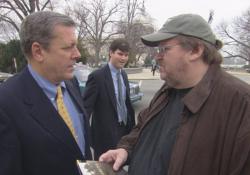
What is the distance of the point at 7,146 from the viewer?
239 centimetres

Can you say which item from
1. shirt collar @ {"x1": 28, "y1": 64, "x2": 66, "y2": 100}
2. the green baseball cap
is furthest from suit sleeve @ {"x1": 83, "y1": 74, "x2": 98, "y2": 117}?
the green baseball cap

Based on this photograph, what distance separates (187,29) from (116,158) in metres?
0.96

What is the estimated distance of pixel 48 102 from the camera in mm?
2695

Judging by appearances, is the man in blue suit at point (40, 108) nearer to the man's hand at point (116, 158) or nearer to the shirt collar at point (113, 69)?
the man's hand at point (116, 158)

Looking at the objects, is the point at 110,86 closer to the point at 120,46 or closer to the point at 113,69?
the point at 113,69

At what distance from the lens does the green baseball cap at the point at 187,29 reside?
8.07 feet

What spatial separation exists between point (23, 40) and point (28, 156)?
29.0 inches

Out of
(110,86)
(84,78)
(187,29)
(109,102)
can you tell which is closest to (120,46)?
(110,86)

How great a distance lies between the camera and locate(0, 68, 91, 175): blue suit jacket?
2412 millimetres

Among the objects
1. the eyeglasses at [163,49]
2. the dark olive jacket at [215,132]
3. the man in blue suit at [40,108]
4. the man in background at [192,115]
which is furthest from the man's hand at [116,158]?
the eyeglasses at [163,49]

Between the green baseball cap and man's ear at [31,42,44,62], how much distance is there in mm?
712

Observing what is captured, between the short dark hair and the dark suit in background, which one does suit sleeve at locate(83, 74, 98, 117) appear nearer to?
the dark suit in background

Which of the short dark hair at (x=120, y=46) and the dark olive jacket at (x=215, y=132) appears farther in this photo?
the short dark hair at (x=120, y=46)

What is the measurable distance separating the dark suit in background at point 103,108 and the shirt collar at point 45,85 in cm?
252
